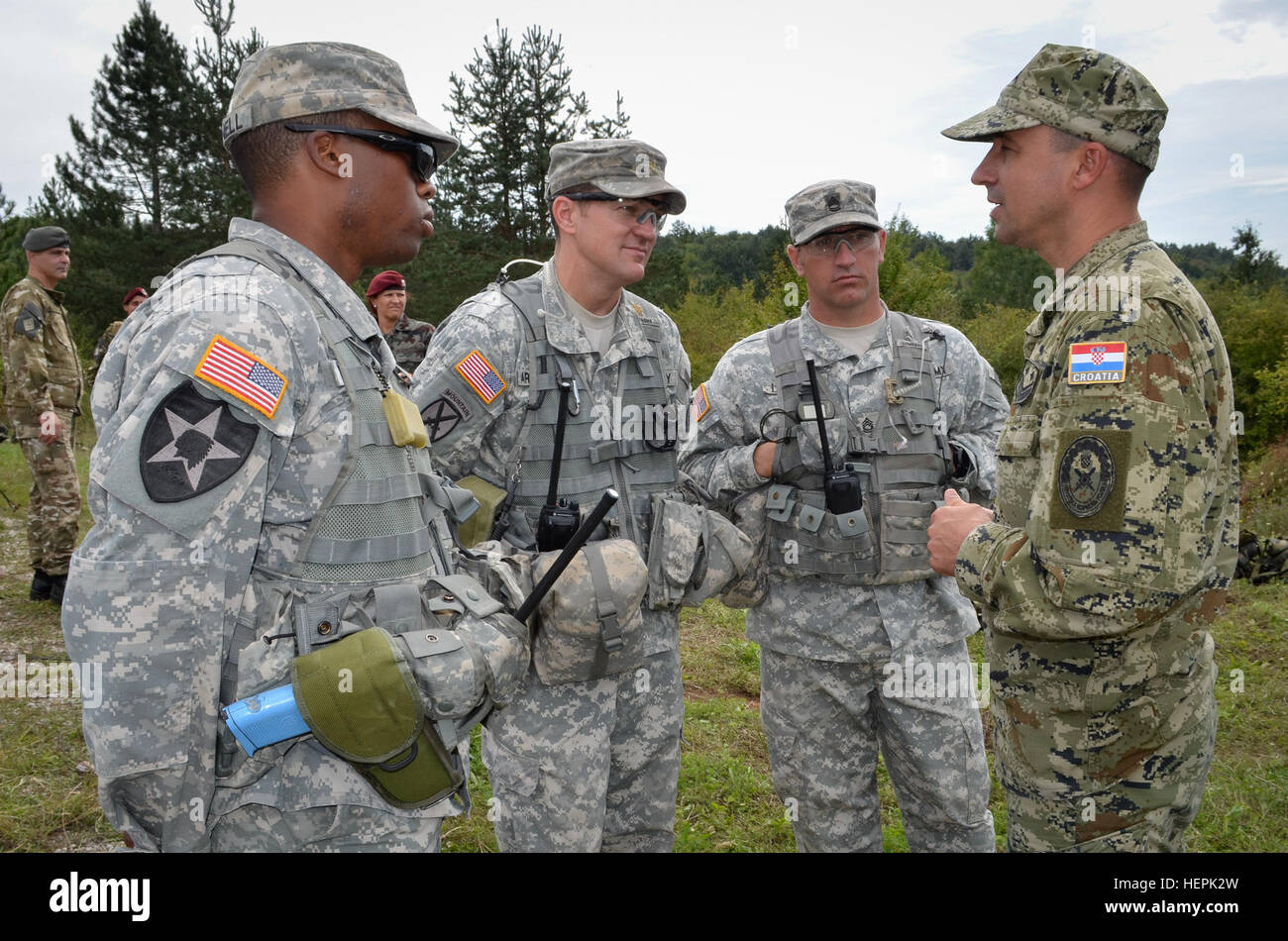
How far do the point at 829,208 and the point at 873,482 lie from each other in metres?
1.04

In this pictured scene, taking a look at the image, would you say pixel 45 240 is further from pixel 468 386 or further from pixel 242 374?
pixel 242 374

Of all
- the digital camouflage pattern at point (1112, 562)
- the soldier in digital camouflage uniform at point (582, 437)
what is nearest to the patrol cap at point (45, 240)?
the soldier in digital camouflage uniform at point (582, 437)

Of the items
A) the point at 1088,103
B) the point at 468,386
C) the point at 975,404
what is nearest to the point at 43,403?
the point at 468,386

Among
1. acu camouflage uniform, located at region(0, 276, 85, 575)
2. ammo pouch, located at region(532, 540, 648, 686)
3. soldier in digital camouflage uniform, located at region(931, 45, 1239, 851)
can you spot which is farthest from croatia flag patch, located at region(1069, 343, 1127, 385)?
acu camouflage uniform, located at region(0, 276, 85, 575)

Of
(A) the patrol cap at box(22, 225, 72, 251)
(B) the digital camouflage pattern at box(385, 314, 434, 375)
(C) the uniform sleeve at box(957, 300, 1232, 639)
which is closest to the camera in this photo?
(C) the uniform sleeve at box(957, 300, 1232, 639)

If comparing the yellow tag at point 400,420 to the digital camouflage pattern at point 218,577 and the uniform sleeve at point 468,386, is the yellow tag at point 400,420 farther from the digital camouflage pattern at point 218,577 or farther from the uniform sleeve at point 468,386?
the uniform sleeve at point 468,386

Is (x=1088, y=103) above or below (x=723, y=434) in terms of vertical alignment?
above

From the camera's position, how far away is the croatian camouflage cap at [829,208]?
10.7ft

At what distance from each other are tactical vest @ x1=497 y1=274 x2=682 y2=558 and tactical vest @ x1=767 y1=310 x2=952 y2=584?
51cm

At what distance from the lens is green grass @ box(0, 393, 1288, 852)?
386 cm

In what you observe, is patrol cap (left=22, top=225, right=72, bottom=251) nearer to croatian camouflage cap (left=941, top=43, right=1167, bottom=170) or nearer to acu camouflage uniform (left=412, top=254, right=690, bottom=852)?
acu camouflage uniform (left=412, top=254, right=690, bottom=852)

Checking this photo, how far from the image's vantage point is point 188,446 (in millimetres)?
1646

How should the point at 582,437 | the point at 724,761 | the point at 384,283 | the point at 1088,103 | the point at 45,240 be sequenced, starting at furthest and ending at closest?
the point at 384,283, the point at 45,240, the point at 724,761, the point at 582,437, the point at 1088,103

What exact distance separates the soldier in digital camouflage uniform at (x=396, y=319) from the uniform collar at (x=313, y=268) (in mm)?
5565
